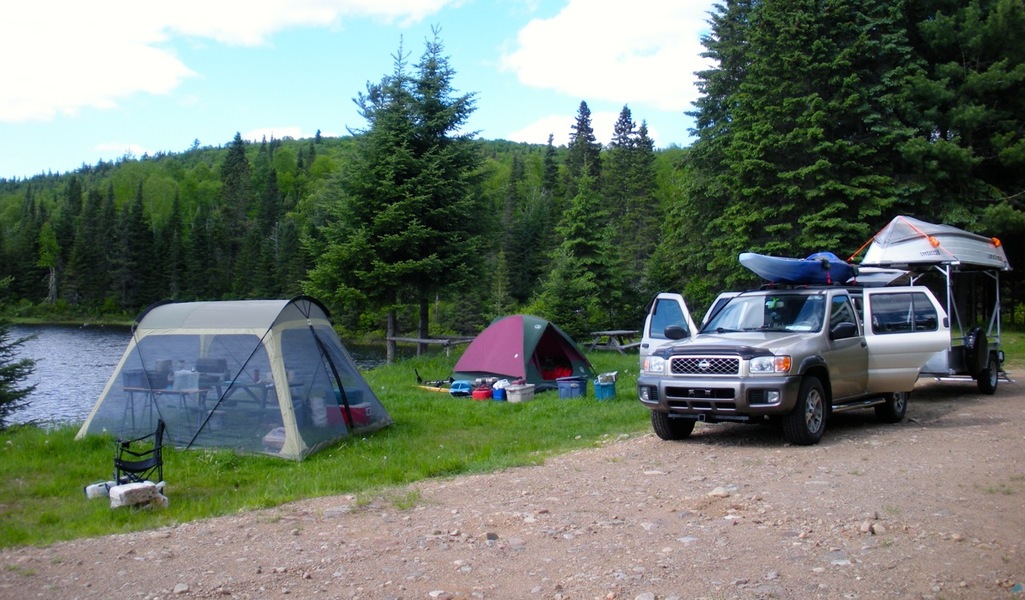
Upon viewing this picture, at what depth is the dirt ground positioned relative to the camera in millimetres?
4613

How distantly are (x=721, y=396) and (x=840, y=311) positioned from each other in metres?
2.51

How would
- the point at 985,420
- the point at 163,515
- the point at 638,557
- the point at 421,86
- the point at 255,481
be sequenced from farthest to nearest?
the point at 421,86 < the point at 985,420 < the point at 255,481 < the point at 163,515 < the point at 638,557

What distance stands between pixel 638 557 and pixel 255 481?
534cm

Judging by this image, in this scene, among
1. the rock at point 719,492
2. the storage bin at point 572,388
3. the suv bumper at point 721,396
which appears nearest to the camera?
the rock at point 719,492

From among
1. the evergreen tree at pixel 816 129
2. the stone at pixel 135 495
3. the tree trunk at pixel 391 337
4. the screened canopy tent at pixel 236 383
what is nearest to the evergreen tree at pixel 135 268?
the tree trunk at pixel 391 337

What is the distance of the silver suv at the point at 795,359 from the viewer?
28.6 feet

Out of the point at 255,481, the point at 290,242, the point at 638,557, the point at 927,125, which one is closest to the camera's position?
the point at 638,557

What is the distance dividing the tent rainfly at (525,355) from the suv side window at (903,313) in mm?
7146

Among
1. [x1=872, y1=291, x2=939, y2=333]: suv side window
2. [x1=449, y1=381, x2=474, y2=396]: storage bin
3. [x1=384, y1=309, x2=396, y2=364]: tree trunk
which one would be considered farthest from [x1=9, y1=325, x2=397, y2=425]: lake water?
[x1=872, y1=291, x2=939, y2=333]: suv side window

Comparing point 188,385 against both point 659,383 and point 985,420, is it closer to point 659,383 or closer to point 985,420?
point 659,383

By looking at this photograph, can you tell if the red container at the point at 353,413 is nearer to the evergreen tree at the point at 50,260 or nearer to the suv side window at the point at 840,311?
the suv side window at the point at 840,311

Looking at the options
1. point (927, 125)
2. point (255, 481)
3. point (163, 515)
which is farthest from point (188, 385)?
point (927, 125)

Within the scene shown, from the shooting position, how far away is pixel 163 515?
7.29 metres

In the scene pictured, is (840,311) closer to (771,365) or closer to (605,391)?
(771,365)
